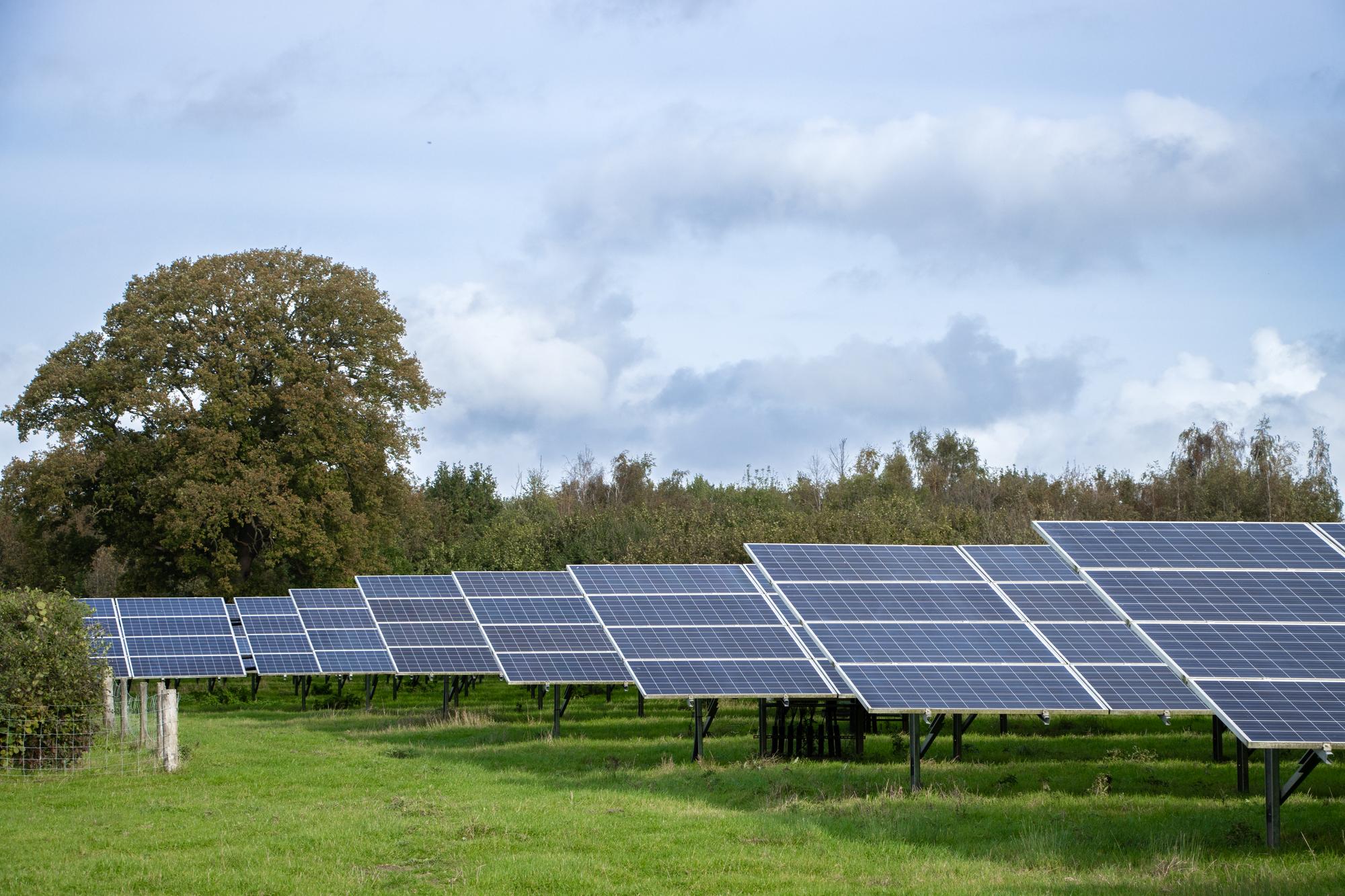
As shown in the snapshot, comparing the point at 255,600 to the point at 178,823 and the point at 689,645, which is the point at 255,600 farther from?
the point at 178,823

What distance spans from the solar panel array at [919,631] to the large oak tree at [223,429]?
3245 centimetres

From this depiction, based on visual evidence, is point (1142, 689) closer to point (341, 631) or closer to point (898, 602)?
point (898, 602)

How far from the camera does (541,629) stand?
108 ft

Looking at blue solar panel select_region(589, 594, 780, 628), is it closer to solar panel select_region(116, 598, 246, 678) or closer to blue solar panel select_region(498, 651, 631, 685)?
blue solar panel select_region(498, 651, 631, 685)

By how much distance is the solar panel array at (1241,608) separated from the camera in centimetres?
1509

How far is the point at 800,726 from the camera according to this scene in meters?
25.7

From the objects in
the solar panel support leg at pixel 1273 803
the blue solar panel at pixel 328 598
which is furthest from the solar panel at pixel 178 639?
the solar panel support leg at pixel 1273 803

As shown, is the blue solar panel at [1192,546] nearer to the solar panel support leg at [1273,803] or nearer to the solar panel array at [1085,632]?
the solar panel array at [1085,632]

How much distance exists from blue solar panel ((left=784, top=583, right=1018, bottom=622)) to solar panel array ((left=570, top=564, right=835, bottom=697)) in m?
1.50

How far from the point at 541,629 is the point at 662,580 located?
13.2 ft

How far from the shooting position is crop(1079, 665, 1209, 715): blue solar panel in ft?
70.5

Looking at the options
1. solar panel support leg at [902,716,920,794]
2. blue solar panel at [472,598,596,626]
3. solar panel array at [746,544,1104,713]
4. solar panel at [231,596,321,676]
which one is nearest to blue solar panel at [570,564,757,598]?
blue solar panel at [472,598,596,626]

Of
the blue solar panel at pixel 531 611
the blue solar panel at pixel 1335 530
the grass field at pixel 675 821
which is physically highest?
the blue solar panel at pixel 1335 530

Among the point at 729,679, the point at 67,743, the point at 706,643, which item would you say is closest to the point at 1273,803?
the point at 729,679
